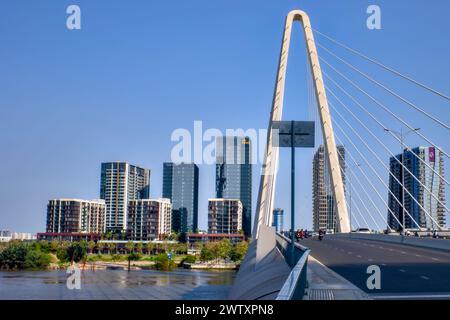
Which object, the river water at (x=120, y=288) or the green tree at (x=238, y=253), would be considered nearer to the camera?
the river water at (x=120, y=288)

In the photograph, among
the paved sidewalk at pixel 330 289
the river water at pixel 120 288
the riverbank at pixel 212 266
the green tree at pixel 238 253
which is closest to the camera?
the paved sidewalk at pixel 330 289

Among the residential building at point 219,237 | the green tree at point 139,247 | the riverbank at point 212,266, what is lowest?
the riverbank at point 212,266

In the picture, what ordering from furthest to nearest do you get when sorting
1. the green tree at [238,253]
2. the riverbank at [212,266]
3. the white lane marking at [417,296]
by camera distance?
the green tree at [238,253] < the riverbank at [212,266] < the white lane marking at [417,296]

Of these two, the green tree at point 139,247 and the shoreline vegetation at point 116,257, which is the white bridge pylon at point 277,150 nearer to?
the shoreline vegetation at point 116,257

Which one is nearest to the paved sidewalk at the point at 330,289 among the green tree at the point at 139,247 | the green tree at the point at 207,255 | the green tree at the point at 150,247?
the green tree at the point at 207,255

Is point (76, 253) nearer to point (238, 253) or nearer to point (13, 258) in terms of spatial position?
point (13, 258)

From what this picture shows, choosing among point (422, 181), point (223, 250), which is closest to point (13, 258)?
point (223, 250)

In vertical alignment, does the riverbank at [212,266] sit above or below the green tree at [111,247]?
below
